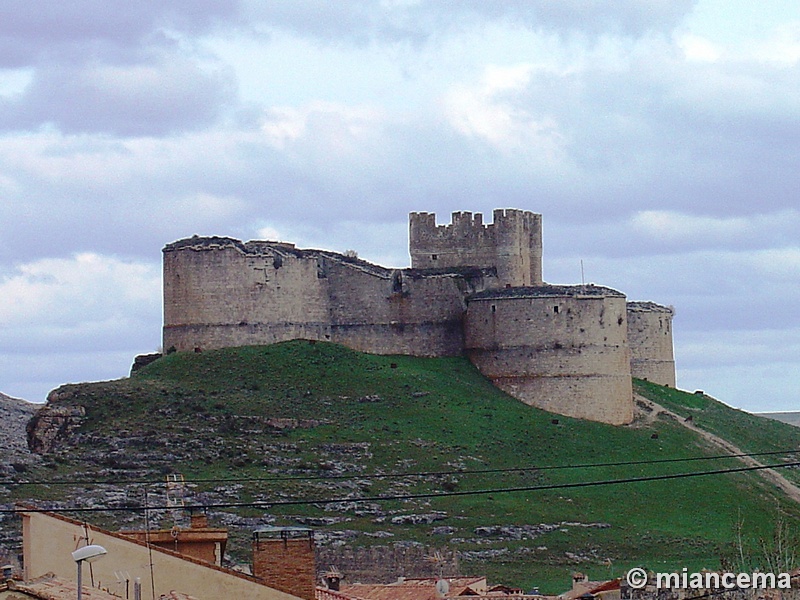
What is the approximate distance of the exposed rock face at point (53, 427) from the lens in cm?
7362

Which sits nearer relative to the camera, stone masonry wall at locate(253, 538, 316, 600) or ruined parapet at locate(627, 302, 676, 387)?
stone masonry wall at locate(253, 538, 316, 600)

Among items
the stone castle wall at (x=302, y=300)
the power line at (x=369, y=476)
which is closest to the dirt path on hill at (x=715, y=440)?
the power line at (x=369, y=476)

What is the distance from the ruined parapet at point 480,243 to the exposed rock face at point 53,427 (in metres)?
18.8

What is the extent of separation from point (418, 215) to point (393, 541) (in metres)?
25.3

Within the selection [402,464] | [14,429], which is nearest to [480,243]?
[402,464]

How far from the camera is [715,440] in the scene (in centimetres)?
8612

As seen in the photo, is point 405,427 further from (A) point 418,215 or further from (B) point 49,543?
(B) point 49,543

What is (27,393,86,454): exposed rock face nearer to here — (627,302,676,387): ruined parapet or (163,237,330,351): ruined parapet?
(163,237,330,351): ruined parapet

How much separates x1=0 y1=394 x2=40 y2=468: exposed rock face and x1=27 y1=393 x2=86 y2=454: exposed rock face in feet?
1.67

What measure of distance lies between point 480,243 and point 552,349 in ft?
20.5

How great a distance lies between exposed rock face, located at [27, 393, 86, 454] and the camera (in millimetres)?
73625

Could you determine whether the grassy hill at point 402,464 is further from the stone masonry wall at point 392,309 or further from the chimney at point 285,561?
the chimney at point 285,561

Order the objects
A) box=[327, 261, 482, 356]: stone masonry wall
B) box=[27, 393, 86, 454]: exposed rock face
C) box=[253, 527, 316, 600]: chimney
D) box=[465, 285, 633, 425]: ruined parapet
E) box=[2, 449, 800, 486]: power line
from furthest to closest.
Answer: box=[327, 261, 482, 356]: stone masonry wall, box=[465, 285, 633, 425]: ruined parapet, box=[27, 393, 86, 454]: exposed rock face, box=[2, 449, 800, 486]: power line, box=[253, 527, 316, 600]: chimney

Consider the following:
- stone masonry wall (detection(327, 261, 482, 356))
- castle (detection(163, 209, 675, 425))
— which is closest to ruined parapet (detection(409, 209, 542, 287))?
castle (detection(163, 209, 675, 425))
